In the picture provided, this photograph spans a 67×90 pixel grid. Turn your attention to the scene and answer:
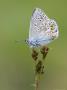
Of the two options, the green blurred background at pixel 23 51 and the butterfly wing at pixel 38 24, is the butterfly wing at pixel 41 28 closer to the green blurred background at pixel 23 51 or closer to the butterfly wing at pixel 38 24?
the butterfly wing at pixel 38 24

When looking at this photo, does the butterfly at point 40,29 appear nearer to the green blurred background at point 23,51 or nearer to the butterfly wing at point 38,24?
the butterfly wing at point 38,24

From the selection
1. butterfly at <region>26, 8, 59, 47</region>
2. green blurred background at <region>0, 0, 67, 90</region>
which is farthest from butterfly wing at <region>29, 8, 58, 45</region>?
green blurred background at <region>0, 0, 67, 90</region>

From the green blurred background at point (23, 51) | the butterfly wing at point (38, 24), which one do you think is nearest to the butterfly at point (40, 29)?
the butterfly wing at point (38, 24)

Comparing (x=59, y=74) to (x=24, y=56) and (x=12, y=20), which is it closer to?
(x=24, y=56)

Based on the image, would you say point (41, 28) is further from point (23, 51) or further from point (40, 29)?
point (23, 51)

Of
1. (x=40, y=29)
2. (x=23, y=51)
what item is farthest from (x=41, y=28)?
(x=23, y=51)

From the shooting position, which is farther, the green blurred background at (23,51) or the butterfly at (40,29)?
the green blurred background at (23,51)

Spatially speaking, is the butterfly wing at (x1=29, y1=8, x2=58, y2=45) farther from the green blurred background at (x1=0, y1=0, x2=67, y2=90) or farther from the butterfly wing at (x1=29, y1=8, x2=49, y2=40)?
the green blurred background at (x1=0, y1=0, x2=67, y2=90)

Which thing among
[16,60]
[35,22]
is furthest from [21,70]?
[35,22]
